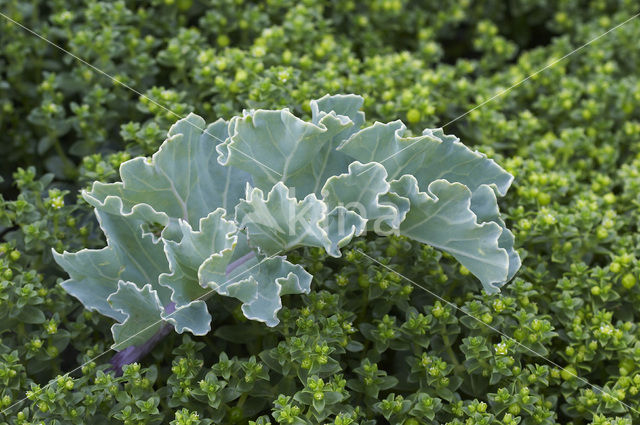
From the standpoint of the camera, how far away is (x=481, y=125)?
344cm

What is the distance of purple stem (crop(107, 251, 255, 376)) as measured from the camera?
2.50m

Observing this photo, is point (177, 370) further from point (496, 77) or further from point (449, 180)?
point (496, 77)

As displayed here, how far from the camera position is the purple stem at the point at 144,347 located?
2504 mm

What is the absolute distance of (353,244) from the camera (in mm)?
2730

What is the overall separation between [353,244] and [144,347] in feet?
2.60

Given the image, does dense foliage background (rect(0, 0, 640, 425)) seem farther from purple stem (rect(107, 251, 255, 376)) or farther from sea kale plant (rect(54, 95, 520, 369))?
sea kale plant (rect(54, 95, 520, 369))

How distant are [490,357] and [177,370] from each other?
1010 mm

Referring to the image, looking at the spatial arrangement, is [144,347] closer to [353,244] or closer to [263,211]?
[263,211]

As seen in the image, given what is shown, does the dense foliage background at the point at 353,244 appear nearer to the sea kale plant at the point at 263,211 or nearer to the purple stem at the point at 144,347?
the purple stem at the point at 144,347

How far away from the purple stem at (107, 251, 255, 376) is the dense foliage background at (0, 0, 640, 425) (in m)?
0.07

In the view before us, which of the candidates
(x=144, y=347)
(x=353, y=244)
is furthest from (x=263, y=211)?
(x=144, y=347)

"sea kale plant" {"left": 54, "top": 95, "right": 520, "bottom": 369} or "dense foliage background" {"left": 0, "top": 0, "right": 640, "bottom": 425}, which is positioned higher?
"sea kale plant" {"left": 54, "top": 95, "right": 520, "bottom": 369}

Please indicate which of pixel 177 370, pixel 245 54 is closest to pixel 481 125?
pixel 245 54

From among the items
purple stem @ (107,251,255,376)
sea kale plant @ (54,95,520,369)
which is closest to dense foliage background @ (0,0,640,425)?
purple stem @ (107,251,255,376)
